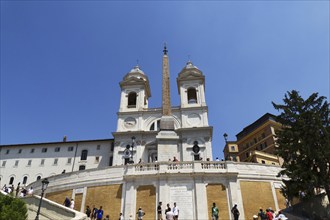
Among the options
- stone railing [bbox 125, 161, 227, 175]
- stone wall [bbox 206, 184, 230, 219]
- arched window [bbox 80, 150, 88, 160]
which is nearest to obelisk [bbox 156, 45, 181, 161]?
stone railing [bbox 125, 161, 227, 175]

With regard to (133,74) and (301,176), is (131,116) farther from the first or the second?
(301,176)

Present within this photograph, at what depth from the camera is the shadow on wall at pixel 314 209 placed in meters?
15.4

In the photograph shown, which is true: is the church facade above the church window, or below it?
below

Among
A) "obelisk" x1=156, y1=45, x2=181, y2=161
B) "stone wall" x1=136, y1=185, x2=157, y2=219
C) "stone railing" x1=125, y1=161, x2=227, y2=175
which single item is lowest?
"stone wall" x1=136, y1=185, x2=157, y2=219

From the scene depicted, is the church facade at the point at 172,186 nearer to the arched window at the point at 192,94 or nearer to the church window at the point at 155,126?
the church window at the point at 155,126

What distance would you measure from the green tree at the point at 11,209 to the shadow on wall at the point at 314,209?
15.1m

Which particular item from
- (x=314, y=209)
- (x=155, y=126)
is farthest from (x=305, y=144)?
(x=155, y=126)

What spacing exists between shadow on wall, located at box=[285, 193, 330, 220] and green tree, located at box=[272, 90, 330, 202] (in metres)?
0.54

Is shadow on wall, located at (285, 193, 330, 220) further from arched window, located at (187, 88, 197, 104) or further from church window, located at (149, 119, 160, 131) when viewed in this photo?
arched window, located at (187, 88, 197, 104)

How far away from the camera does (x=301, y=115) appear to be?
57.8 ft

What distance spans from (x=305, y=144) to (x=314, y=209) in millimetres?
3648

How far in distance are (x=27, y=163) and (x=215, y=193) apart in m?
38.7

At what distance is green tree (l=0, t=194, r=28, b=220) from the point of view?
46.8 ft

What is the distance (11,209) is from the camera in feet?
48.2
